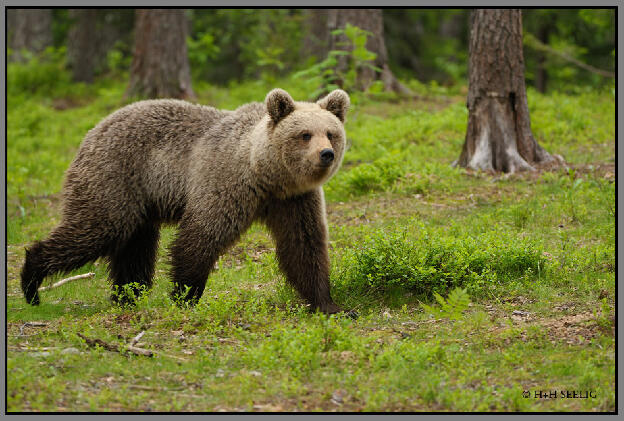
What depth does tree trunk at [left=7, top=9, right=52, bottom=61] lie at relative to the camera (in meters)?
23.6

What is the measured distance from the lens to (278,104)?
22.4ft

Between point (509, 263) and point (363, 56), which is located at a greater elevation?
point (363, 56)

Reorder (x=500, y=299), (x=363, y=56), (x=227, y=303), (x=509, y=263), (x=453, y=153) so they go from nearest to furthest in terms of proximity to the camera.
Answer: (x=227, y=303), (x=500, y=299), (x=509, y=263), (x=453, y=153), (x=363, y=56)

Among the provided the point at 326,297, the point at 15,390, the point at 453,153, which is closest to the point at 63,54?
the point at 453,153

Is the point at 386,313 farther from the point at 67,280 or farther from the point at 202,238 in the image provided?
the point at 67,280

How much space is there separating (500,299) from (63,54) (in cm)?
1804

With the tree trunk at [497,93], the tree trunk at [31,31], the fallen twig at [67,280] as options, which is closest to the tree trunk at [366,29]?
the tree trunk at [497,93]

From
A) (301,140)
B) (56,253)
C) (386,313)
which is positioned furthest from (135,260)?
(386,313)

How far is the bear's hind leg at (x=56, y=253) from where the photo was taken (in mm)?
7336

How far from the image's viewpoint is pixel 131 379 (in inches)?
203

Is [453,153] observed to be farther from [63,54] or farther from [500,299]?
[63,54]

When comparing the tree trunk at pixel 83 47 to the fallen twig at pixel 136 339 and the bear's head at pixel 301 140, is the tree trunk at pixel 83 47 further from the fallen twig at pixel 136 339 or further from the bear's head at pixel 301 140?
the fallen twig at pixel 136 339

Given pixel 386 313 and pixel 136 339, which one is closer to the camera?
pixel 136 339

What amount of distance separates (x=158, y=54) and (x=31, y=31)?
9808 mm
